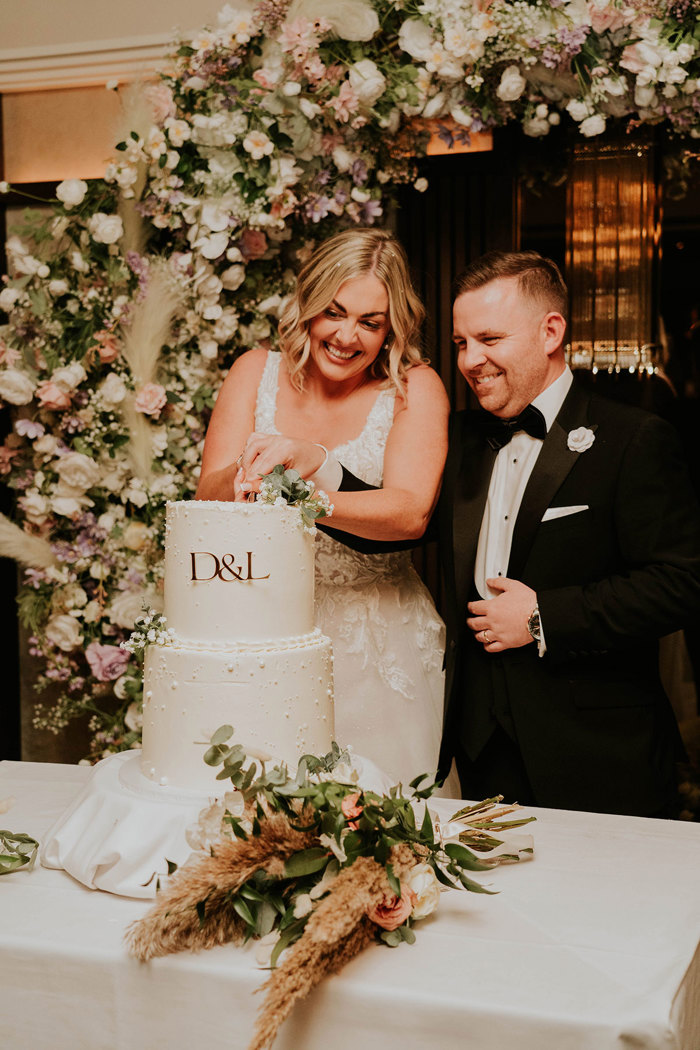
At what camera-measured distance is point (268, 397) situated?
9.75 ft

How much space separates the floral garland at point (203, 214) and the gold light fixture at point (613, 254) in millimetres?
207

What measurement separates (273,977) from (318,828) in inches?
10.1

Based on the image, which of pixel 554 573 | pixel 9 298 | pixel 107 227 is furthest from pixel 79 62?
pixel 554 573

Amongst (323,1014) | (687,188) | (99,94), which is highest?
(99,94)

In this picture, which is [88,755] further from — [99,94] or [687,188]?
[687,188]

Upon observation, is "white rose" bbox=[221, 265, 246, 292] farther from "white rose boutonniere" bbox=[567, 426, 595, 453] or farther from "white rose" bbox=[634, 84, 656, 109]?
"white rose boutonniere" bbox=[567, 426, 595, 453]

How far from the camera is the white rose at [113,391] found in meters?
3.64

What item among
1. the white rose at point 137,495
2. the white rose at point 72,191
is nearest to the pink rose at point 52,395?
the white rose at point 137,495

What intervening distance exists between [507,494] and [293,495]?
0.84 metres

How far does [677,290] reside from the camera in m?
3.77

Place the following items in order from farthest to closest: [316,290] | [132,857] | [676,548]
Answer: [316,290]
[676,548]
[132,857]

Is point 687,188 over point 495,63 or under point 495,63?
under

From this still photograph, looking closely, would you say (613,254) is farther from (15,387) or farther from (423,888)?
(423,888)

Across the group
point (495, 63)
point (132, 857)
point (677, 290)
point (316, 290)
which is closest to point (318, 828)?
point (132, 857)
